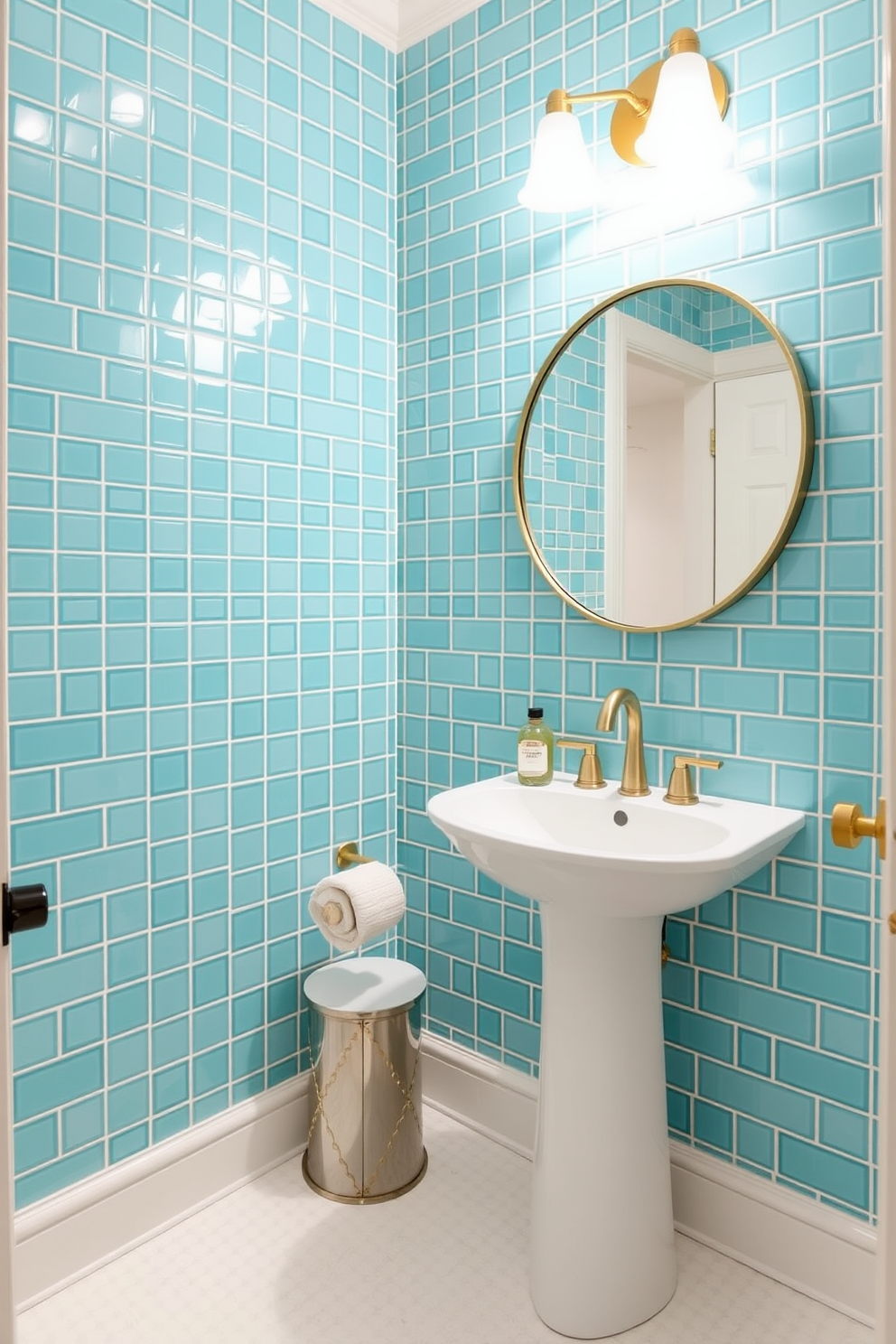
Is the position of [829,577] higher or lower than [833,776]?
→ higher

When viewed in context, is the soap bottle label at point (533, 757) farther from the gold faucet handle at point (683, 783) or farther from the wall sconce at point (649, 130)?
the wall sconce at point (649, 130)

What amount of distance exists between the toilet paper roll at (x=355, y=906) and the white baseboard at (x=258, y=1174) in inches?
15.5

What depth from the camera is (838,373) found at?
4.83 feet

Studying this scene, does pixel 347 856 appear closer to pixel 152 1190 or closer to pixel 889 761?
pixel 152 1190

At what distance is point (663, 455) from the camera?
5.53 feet

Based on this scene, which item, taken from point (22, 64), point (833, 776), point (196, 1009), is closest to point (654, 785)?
point (833, 776)

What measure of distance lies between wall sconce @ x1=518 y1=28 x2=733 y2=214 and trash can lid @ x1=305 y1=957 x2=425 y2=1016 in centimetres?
160

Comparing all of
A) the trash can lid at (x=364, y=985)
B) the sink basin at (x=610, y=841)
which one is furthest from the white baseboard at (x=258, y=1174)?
the sink basin at (x=610, y=841)

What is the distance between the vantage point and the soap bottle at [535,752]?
1.81 m

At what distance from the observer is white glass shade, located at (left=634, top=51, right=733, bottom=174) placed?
1.48m

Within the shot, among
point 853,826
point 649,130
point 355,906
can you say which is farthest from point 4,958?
point 649,130

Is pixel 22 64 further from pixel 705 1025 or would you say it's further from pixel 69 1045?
pixel 705 1025

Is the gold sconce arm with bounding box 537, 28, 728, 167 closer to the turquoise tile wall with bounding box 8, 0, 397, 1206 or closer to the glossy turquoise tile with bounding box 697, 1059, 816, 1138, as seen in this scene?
the turquoise tile wall with bounding box 8, 0, 397, 1206

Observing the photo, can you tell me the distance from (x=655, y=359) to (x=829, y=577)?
54 cm
